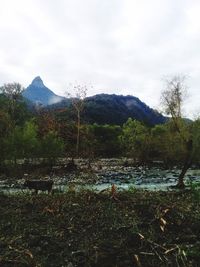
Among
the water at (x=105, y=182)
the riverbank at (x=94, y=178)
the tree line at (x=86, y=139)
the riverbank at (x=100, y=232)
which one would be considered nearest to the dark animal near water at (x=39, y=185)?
the water at (x=105, y=182)

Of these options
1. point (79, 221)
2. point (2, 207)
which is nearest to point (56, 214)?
point (79, 221)

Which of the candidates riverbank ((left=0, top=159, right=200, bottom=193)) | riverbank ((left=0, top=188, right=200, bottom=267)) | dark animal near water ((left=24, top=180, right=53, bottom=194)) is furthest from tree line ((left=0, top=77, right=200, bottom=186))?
riverbank ((left=0, top=188, right=200, bottom=267))

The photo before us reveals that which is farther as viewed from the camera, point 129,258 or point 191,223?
point 191,223

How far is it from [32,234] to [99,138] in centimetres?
8397

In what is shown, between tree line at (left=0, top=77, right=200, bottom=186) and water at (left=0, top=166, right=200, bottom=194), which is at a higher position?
tree line at (left=0, top=77, right=200, bottom=186)

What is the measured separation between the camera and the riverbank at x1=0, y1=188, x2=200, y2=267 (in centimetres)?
554

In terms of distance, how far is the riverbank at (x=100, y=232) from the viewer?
18.2ft

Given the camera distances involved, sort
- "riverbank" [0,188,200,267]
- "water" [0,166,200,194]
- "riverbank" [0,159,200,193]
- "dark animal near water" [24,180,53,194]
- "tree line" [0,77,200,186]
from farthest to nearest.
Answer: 1. "tree line" [0,77,200,186]
2. "riverbank" [0,159,200,193]
3. "water" [0,166,200,194]
4. "dark animal near water" [24,180,53,194]
5. "riverbank" [0,188,200,267]

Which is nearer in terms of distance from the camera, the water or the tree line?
the water

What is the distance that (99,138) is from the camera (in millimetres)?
90438

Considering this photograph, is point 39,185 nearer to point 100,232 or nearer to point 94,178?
point 100,232

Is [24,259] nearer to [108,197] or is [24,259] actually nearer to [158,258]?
[158,258]

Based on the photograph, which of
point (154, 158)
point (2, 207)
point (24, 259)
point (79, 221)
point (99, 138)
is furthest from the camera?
point (99, 138)

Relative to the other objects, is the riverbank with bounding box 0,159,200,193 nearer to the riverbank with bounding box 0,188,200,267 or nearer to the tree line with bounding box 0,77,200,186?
the tree line with bounding box 0,77,200,186
